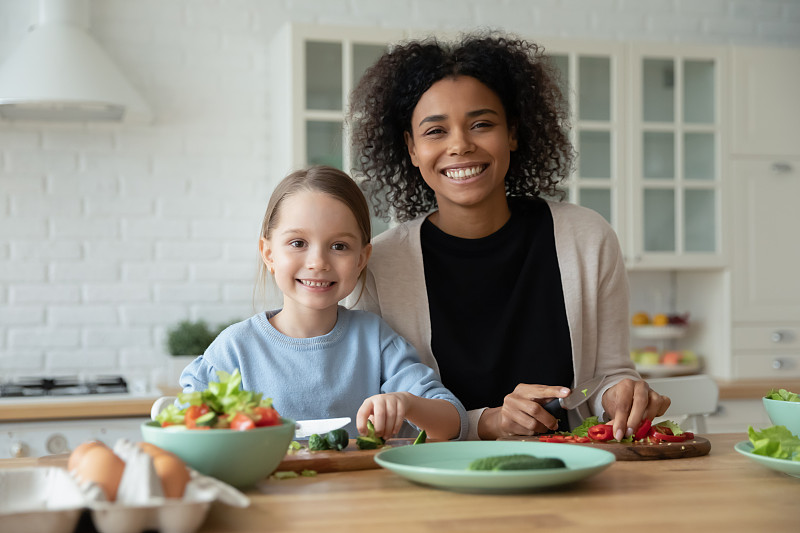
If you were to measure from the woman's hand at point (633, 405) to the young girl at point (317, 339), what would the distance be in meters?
0.26

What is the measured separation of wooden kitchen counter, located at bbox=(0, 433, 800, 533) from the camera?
841 millimetres

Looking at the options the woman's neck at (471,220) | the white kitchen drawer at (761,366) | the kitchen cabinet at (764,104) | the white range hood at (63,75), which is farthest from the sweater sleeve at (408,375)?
the kitchen cabinet at (764,104)

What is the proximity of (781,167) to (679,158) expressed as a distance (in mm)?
441

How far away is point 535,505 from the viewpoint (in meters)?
0.92

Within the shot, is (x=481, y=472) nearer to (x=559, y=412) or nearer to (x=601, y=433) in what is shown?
(x=601, y=433)

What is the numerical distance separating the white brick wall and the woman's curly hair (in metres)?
1.49

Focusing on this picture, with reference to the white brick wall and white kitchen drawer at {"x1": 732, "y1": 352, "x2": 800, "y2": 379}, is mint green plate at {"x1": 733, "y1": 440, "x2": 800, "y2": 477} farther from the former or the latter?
white kitchen drawer at {"x1": 732, "y1": 352, "x2": 800, "y2": 379}

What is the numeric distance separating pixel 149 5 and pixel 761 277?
108 inches

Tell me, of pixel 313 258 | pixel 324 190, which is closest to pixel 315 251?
pixel 313 258

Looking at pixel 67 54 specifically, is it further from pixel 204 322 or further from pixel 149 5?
pixel 204 322

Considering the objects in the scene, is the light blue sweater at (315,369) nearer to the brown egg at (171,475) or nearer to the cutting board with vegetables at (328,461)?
the cutting board with vegetables at (328,461)

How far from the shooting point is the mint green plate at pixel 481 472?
3.06ft

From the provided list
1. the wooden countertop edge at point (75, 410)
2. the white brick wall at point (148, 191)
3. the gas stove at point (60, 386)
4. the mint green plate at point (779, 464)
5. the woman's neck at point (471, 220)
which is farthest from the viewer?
the white brick wall at point (148, 191)

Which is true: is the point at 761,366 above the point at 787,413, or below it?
below
